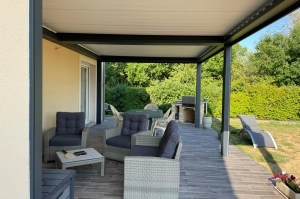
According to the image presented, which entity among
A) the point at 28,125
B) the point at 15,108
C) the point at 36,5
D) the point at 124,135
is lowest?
the point at 124,135

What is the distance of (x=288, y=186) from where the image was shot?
11.1 ft

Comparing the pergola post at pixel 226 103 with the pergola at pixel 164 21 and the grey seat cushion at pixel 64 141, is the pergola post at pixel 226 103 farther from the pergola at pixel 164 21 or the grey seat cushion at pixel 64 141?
the grey seat cushion at pixel 64 141

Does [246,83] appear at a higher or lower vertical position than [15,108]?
higher

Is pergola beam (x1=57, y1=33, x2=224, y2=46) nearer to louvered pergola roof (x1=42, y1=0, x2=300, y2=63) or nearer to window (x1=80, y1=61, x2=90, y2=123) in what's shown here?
louvered pergola roof (x1=42, y1=0, x2=300, y2=63)

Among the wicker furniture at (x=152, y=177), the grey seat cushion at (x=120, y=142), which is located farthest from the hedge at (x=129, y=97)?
the wicker furniture at (x=152, y=177)

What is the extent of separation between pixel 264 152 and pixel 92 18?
5339 millimetres

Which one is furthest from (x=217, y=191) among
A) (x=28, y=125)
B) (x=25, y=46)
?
(x=25, y=46)

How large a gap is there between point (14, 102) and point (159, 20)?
313 centimetres

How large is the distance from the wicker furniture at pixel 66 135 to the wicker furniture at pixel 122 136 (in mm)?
473

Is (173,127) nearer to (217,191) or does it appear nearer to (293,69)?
(217,191)

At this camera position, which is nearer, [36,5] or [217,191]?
[36,5]

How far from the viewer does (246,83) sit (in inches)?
517

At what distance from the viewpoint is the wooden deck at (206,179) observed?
11.1 ft

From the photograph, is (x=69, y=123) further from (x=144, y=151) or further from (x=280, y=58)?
(x=280, y=58)
